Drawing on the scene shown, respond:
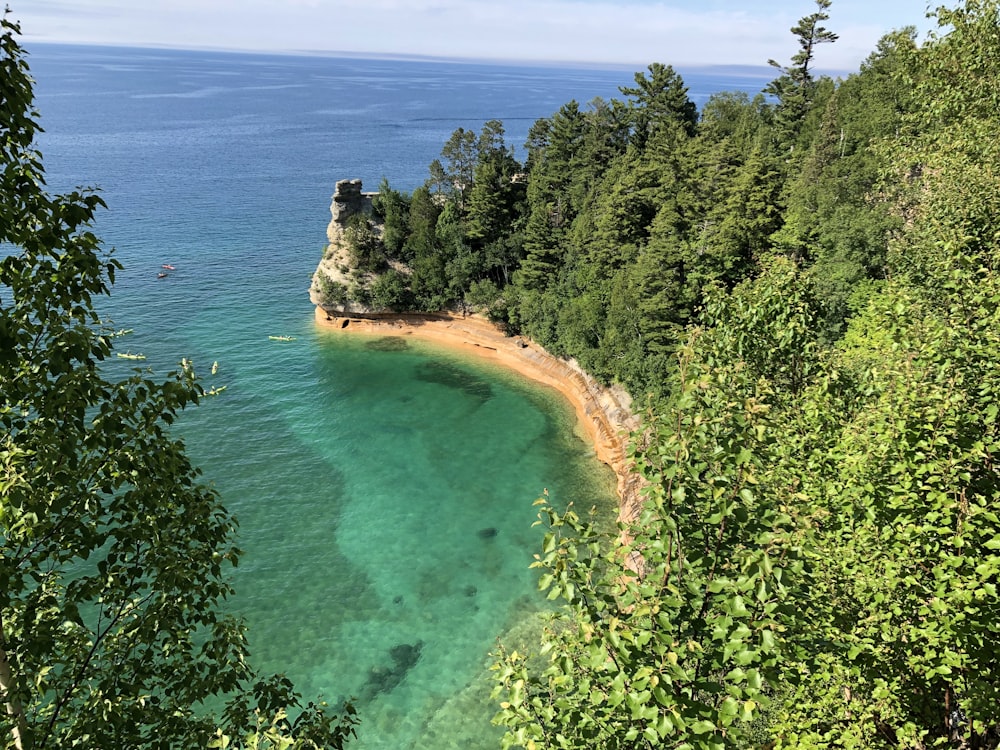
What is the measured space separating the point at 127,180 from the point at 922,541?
129482mm

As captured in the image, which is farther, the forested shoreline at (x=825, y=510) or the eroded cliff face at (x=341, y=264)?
the eroded cliff face at (x=341, y=264)

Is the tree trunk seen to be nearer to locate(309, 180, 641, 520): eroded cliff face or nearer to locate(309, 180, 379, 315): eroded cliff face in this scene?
locate(309, 180, 641, 520): eroded cliff face

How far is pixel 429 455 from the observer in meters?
41.2

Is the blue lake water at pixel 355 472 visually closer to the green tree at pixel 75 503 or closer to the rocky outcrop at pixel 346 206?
the rocky outcrop at pixel 346 206

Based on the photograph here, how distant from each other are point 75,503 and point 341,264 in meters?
57.4

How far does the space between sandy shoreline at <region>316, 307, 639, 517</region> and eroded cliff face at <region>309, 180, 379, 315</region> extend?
1.66 meters

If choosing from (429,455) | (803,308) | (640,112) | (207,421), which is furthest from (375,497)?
(640,112)

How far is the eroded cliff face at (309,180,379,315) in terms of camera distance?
6022cm

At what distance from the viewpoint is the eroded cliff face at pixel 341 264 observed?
60219 mm

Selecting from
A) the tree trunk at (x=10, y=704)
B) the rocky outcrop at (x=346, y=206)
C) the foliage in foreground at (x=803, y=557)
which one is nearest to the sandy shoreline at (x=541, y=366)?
the rocky outcrop at (x=346, y=206)

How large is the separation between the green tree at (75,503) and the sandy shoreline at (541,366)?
26.4 m

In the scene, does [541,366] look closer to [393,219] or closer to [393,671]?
[393,219]

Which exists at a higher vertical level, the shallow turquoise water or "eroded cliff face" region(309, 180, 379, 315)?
"eroded cliff face" region(309, 180, 379, 315)

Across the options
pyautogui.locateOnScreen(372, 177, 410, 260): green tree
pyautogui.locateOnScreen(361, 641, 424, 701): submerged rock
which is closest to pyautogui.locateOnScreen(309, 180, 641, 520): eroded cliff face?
pyautogui.locateOnScreen(372, 177, 410, 260): green tree
